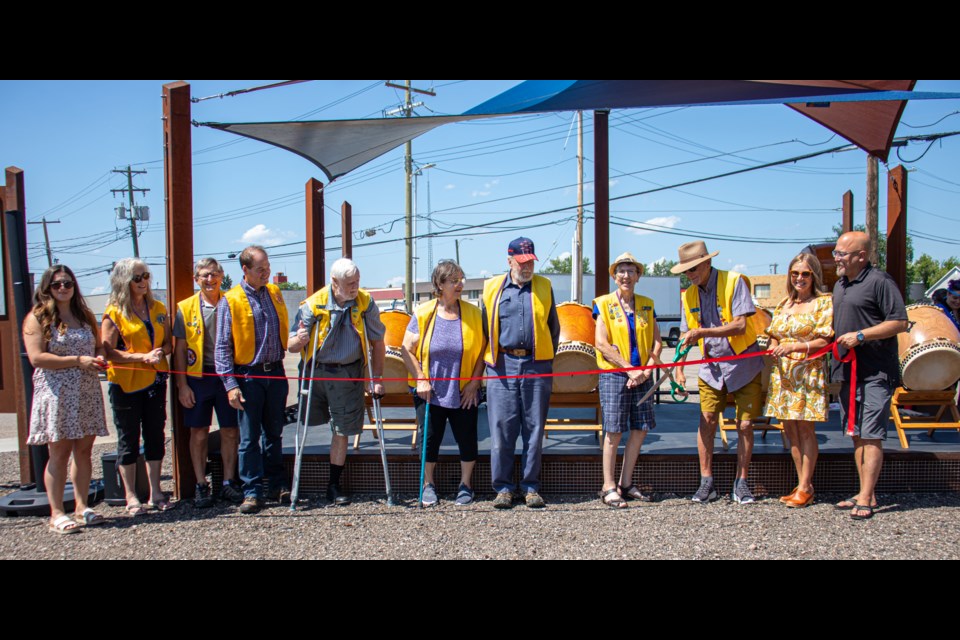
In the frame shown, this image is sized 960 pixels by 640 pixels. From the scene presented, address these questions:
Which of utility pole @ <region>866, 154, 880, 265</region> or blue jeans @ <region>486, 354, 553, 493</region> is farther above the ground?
utility pole @ <region>866, 154, 880, 265</region>

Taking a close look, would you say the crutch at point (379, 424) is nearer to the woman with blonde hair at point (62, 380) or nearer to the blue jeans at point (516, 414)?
the blue jeans at point (516, 414)

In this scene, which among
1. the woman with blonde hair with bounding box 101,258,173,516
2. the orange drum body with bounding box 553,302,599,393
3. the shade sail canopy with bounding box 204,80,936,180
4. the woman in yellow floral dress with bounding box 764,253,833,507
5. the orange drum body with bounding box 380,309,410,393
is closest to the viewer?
the woman in yellow floral dress with bounding box 764,253,833,507

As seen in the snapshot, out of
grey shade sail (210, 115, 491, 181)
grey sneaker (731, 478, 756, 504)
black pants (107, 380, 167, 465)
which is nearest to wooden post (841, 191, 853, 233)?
grey sneaker (731, 478, 756, 504)

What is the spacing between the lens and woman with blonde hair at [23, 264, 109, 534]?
4359mm

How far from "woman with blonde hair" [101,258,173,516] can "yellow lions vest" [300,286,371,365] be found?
1049 mm

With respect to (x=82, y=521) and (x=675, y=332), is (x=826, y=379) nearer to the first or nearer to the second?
(x=82, y=521)

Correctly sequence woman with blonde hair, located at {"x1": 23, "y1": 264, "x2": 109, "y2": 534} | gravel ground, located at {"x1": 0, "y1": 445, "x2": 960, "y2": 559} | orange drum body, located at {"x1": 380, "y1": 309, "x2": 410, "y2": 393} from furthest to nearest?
1. orange drum body, located at {"x1": 380, "y1": 309, "x2": 410, "y2": 393}
2. woman with blonde hair, located at {"x1": 23, "y1": 264, "x2": 109, "y2": 534}
3. gravel ground, located at {"x1": 0, "y1": 445, "x2": 960, "y2": 559}

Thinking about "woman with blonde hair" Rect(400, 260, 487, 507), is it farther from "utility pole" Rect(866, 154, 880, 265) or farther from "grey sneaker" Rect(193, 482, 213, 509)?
"utility pole" Rect(866, 154, 880, 265)

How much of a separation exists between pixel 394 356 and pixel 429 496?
1617mm

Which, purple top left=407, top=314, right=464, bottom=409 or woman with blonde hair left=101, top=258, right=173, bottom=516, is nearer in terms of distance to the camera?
woman with blonde hair left=101, top=258, right=173, bottom=516

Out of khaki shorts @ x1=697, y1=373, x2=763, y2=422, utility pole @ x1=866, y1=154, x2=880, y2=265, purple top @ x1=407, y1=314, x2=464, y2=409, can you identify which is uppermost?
utility pole @ x1=866, y1=154, x2=880, y2=265

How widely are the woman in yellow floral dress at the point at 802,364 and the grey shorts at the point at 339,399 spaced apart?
9.48ft

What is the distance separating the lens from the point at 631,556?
12.7ft

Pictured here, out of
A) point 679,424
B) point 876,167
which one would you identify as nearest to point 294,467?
point 679,424
